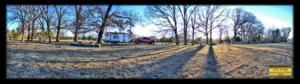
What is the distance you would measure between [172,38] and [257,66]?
1144 millimetres

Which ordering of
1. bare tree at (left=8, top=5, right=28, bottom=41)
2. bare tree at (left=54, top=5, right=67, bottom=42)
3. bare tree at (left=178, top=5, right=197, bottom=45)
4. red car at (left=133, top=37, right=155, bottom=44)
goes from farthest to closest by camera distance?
red car at (left=133, top=37, right=155, bottom=44) < bare tree at (left=178, top=5, right=197, bottom=45) < bare tree at (left=54, top=5, right=67, bottom=42) < bare tree at (left=8, top=5, right=28, bottom=41)

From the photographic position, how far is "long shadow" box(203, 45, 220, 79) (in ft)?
Answer: 11.5

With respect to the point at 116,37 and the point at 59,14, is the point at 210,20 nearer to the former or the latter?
the point at 116,37

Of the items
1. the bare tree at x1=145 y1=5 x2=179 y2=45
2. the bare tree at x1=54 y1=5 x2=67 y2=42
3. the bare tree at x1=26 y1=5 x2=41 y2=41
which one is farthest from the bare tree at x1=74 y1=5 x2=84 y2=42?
the bare tree at x1=145 y1=5 x2=179 y2=45

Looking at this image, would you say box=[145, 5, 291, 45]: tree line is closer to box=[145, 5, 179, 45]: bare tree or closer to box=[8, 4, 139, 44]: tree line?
box=[145, 5, 179, 45]: bare tree

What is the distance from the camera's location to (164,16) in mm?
4023

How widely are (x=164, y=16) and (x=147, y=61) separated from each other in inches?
21.6

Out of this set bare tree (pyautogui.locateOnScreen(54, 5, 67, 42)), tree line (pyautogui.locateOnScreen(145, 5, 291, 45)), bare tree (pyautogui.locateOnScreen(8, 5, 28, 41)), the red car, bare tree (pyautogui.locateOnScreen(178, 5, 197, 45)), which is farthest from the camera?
the red car

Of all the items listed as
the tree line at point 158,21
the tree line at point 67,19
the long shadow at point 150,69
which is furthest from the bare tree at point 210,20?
the tree line at point 67,19

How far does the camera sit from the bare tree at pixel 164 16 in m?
3.59
